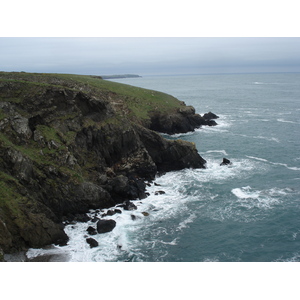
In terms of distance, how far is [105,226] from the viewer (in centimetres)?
3216

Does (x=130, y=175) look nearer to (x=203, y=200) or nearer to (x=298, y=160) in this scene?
(x=203, y=200)

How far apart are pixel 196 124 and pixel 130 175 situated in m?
43.6

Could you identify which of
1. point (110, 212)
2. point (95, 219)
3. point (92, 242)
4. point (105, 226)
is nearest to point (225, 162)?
point (110, 212)

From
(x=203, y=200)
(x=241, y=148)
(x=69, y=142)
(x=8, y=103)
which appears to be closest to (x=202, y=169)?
(x=203, y=200)

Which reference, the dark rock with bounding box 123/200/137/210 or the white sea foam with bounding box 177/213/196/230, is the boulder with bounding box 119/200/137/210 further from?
the white sea foam with bounding box 177/213/196/230

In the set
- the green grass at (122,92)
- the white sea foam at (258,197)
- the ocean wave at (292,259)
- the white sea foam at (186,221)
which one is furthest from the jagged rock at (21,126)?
the ocean wave at (292,259)

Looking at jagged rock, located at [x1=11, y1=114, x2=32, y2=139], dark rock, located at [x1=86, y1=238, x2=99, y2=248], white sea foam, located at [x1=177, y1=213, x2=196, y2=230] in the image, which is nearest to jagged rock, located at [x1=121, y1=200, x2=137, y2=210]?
white sea foam, located at [x1=177, y1=213, x2=196, y2=230]

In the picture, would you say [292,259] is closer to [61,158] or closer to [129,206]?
[129,206]

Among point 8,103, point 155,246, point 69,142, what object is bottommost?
point 155,246

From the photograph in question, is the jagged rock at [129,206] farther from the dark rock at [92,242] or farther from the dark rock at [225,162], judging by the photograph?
the dark rock at [225,162]

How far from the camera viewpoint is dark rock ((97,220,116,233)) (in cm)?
3194

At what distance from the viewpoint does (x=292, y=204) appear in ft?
121

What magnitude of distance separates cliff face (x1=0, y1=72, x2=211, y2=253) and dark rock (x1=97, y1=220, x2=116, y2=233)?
3961 millimetres

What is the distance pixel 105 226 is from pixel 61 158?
1125cm
